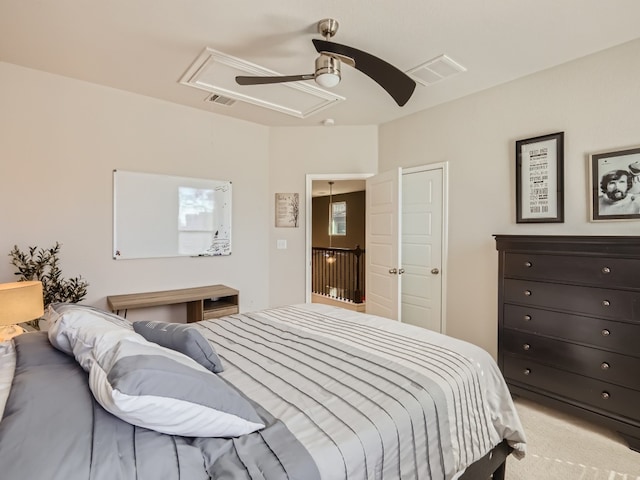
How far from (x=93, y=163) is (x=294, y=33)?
225cm

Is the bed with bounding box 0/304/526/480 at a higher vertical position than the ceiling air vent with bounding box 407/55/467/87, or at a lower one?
lower

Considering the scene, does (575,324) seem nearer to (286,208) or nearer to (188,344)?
(188,344)

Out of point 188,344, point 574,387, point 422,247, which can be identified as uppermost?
point 422,247

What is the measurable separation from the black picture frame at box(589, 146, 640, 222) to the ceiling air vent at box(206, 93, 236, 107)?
10.7ft

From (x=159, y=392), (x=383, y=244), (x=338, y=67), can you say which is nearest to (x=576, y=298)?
(x=383, y=244)

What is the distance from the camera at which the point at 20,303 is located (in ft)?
6.51

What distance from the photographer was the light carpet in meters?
1.89

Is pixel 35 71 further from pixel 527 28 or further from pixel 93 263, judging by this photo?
pixel 527 28

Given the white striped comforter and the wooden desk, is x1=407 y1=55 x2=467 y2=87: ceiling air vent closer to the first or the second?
the white striped comforter

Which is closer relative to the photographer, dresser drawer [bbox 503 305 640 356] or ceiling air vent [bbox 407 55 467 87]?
dresser drawer [bbox 503 305 640 356]

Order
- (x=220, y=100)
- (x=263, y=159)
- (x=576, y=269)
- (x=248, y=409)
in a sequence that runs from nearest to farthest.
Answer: (x=248, y=409)
(x=576, y=269)
(x=220, y=100)
(x=263, y=159)

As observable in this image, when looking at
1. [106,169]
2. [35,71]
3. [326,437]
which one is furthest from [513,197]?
[35,71]

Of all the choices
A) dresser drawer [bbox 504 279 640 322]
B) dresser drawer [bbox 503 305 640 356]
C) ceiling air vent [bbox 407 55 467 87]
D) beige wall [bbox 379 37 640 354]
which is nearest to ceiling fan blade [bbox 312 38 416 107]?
ceiling air vent [bbox 407 55 467 87]

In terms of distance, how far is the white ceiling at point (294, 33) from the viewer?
2.02 meters
